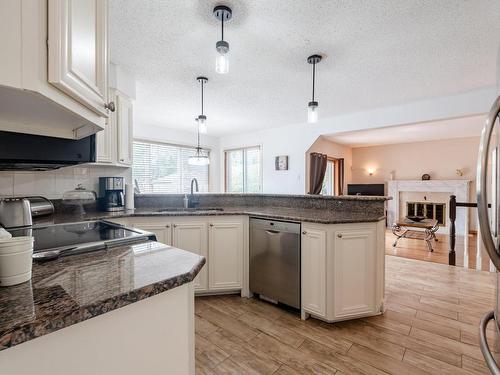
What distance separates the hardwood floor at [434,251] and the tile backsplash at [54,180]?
4610mm

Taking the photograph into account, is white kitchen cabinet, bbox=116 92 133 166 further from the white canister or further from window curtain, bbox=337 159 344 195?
window curtain, bbox=337 159 344 195

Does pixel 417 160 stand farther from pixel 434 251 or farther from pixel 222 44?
pixel 222 44

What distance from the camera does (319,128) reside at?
5.02m

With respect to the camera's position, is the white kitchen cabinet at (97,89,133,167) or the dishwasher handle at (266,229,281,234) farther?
the white kitchen cabinet at (97,89,133,167)

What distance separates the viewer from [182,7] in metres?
1.83

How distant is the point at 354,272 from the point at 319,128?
11.5 feet

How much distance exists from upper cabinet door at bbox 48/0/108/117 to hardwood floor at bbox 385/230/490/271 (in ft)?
16.0

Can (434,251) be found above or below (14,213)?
below

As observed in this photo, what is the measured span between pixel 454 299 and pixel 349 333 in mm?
1402

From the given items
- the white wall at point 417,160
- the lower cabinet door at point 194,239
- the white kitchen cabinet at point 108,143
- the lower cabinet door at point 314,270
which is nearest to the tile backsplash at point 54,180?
the white kitchen cabinet at point 108,143

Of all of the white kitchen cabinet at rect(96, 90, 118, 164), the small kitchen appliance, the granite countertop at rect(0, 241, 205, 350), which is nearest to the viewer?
the granite countertop at rect(0, 241, 205, 350)

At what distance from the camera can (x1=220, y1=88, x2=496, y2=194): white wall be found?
136 inches

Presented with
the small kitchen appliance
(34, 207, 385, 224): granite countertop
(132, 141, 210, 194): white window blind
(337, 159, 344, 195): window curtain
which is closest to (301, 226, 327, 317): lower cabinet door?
(34, 207, 385, 224): granite countertop

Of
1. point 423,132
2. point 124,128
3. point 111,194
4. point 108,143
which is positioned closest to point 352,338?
point 111,194
